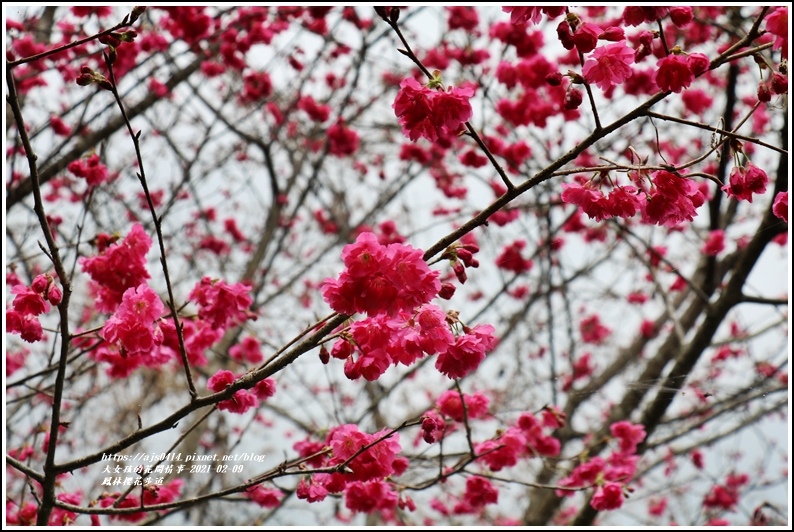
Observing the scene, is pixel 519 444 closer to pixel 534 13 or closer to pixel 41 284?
pixel 534 13

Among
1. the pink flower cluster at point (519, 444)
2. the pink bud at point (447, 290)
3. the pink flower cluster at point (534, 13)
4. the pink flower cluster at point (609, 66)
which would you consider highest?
the pink flower cluster at point (534, 13)

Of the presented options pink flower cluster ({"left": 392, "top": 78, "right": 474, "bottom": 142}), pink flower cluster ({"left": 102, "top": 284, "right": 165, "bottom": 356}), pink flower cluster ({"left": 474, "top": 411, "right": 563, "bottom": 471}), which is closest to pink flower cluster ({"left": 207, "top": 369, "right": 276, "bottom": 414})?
pink flower cluster ({"left": 102, "top": 284, "right": 165, "bottom": 356})

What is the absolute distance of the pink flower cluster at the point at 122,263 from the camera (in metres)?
2.53

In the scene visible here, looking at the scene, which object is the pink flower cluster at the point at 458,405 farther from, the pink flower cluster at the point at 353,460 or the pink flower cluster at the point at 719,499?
the pink flower cluster at the point at 719,499

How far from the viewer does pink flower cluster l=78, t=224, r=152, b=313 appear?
2.53 meters

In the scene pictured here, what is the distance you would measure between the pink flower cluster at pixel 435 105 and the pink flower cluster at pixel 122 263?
1.32 metres

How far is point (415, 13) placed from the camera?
211 inches

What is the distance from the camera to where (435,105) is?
1.73 m

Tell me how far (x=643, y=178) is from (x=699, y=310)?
11.4 feet

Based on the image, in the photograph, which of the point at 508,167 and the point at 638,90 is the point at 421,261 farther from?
the point at 638,90

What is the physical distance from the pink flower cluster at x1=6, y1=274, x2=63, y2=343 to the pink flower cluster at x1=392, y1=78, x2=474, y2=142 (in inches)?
51.8

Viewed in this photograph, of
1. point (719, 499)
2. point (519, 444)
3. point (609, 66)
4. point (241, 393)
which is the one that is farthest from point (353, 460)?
point (719, 499)

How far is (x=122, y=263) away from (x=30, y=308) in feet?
1.29

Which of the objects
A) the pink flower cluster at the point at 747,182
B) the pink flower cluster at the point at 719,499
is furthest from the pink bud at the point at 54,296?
the pink flower cluster at the point at 719,499
